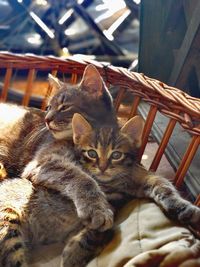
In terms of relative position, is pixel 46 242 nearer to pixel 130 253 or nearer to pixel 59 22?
pixel 130 253

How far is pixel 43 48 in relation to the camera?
3119mm

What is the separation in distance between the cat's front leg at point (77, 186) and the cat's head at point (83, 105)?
13 centimetres

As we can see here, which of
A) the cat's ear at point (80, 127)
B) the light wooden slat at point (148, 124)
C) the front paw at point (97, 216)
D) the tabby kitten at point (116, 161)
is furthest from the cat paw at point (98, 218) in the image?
the light wooden slat at point (148, 124)

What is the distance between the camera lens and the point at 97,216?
3.47 ft

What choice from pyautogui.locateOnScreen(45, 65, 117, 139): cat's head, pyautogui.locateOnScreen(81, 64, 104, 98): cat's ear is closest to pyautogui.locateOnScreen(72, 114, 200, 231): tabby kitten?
pyautogui.locateOnScreen(45, 65, 117, 139): cat's head

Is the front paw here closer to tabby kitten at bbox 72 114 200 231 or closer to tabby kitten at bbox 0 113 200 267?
tabby kitten at bbox 0 113 200 267

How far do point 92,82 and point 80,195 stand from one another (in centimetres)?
43

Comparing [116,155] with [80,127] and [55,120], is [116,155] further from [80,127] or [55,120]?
[55,120]

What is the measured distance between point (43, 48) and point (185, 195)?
2.10 m

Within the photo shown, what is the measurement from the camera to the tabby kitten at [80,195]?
107cm

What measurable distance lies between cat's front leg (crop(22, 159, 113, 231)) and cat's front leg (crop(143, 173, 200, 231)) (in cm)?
14

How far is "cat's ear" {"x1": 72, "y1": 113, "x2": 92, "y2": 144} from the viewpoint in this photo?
1235 millimetres

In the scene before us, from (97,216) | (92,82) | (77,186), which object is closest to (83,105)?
(92,82)

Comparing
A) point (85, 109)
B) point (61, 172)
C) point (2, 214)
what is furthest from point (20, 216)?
point (85, 109)
